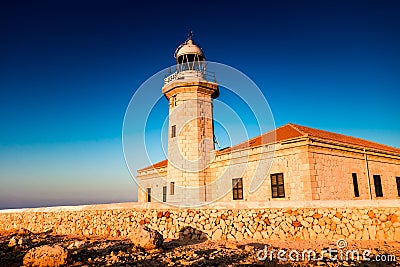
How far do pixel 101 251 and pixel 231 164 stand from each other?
9.04 metres

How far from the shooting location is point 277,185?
13164 millimetres

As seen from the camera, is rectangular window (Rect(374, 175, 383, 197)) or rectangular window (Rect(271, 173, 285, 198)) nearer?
rectangular window (Rect(271, 173, 285, 198))

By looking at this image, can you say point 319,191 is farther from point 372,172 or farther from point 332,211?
point 372,172

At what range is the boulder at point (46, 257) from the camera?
19.8ft

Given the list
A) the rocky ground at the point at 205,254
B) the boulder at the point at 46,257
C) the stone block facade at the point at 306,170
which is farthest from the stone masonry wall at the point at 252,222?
the boulder at the point at 46,257

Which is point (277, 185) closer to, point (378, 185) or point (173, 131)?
point (173, 131)

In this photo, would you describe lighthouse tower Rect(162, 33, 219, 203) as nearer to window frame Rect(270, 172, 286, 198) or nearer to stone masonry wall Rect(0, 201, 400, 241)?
window frame Rect(270, 172, 286, 198)

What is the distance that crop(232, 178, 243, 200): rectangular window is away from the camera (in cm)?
1480

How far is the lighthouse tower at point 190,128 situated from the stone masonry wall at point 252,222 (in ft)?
13.6

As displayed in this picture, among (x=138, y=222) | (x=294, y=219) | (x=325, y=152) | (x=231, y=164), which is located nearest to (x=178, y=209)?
(x=138, y=222)

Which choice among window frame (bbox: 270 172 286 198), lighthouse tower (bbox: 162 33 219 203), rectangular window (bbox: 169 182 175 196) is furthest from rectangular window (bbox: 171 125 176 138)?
window frame (bbox: 270 172 286 198)

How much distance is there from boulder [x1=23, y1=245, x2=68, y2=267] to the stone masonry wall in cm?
407

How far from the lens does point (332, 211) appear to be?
8125 millimetres

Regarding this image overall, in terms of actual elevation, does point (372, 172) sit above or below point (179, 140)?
below
